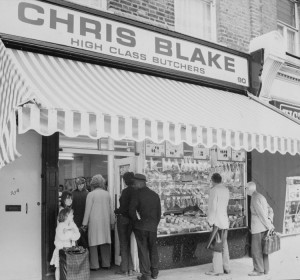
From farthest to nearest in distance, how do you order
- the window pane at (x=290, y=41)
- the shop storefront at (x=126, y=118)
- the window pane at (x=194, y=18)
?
the window pane at (x=290, y=41), the window pane at (x=194, y=18), the shop storefront at (x=126, y=118)

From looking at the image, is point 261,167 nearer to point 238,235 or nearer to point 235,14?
point 238,235

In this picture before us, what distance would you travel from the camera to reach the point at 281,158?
1031 centimetres

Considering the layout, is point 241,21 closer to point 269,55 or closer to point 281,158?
point 269,55

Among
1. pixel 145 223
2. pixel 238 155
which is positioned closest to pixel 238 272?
pixel 145 223

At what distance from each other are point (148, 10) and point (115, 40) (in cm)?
145

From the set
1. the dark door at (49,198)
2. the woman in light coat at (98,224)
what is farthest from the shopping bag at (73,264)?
the woman in light coat at (98,224)

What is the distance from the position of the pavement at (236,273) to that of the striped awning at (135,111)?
7.70 ft

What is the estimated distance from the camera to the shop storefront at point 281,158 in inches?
368

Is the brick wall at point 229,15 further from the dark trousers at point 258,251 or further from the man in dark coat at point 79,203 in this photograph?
the dark trousers at point 258,251

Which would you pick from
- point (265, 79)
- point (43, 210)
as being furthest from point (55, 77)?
point (265, 79)

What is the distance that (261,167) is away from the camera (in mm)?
9773

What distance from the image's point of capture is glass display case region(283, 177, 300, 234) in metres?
10.3

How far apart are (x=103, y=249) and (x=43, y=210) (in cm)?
156

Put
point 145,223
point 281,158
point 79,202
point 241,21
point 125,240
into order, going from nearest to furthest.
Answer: point 145,223, point 125,240, point 79,202, point 241,21, point 281,158
